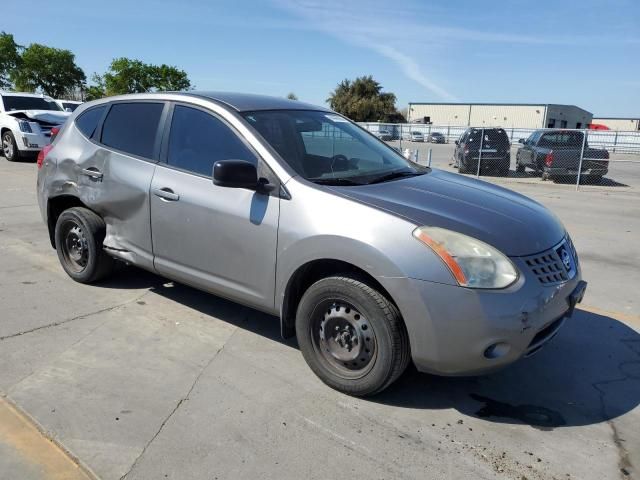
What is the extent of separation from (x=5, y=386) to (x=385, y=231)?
246cm

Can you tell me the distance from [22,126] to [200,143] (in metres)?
13.4

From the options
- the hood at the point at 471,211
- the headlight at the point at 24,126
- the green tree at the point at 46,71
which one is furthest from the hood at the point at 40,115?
the green tree at the point at 46,71

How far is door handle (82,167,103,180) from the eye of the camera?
4.48 metres

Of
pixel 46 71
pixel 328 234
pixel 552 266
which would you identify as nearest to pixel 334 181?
pixel 328 234

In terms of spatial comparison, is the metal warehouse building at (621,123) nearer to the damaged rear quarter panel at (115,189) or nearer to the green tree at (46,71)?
the green tree at (46,71)

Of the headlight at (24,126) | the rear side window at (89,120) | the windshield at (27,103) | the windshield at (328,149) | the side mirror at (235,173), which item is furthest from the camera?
the windshield at (27,103)

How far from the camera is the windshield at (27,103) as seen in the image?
15547mm

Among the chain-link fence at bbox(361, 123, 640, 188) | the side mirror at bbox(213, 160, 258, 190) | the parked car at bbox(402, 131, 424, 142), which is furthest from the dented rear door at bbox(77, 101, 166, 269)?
the parked car at bbox(402, 131, 424, 142)

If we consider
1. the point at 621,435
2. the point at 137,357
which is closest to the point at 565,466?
the point at 621,435

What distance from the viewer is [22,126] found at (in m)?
14.8

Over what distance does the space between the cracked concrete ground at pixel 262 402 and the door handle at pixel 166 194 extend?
1.03 m

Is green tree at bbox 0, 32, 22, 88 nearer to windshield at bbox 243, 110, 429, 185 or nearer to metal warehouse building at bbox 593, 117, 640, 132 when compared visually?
windshield at bbox 243, 110, 429, 185

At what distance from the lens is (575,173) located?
1498 cm

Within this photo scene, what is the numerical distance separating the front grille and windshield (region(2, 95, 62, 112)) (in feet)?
54.6
